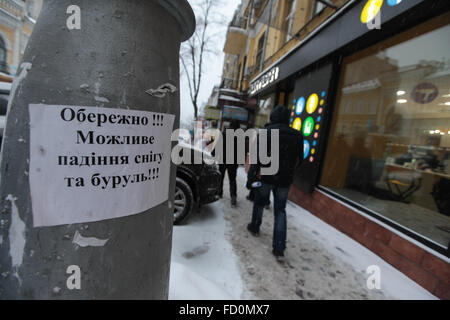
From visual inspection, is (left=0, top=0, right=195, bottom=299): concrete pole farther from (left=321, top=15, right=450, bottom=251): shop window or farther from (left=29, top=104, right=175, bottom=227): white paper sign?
(left=321, top=15, right=450, bottom=251): shop window

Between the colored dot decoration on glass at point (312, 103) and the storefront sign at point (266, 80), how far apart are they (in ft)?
6.99

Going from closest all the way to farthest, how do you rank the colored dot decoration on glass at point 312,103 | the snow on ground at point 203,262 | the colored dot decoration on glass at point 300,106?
the snow on ground at point 203,262, the colored dot decoration on glass at point 312,103, the colored dot decoration on glass at point 300,106

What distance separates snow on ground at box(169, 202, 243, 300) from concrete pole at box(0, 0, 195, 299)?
1.22 meters

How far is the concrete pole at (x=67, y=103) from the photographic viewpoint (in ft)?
2.21

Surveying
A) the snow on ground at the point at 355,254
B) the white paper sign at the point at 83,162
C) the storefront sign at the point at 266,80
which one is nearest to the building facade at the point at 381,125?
the snow on ground at the point at 355,254

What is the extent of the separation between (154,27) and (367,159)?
6164mm

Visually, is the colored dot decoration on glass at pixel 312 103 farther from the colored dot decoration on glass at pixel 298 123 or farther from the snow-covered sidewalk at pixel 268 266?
the snow-covered sidewalk at pixel 268 266

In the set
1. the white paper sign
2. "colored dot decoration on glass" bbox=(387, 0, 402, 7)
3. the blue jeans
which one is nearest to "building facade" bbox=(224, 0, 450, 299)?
"colored dot decoration on glass" bbox=(387, 0, 402, 7)

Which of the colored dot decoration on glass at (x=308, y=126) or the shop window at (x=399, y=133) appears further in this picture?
the colored dot decoration on glass at (x=308, y=126)

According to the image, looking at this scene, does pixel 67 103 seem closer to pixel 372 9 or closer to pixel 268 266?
pixel 268 266

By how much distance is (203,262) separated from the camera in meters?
2.80

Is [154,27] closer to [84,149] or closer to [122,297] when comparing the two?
[84,149]

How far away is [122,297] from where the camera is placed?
786mm
